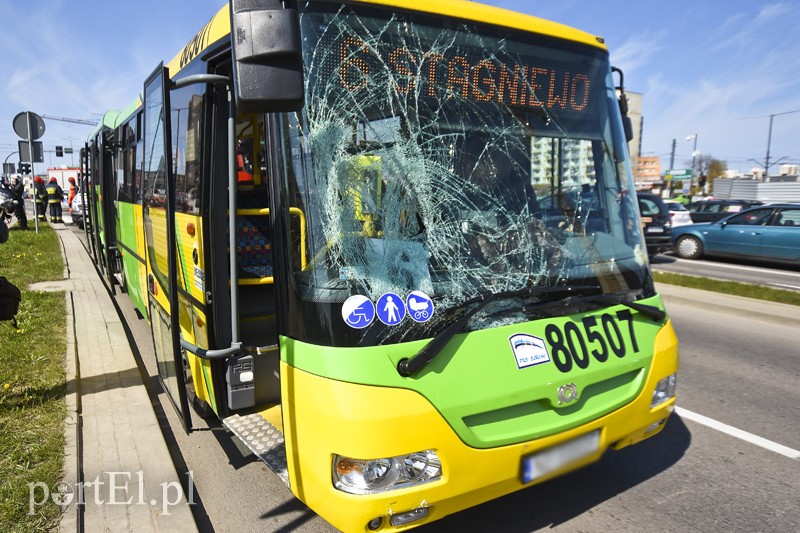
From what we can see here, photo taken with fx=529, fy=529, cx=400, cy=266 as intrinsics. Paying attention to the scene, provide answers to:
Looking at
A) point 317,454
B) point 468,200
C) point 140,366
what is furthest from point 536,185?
point 140,366

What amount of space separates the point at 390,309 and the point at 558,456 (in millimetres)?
1122

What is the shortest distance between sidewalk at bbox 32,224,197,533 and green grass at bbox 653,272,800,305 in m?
9.63

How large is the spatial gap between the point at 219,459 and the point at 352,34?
303cm

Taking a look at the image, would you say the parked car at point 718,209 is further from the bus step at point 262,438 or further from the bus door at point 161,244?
the bus step at point 262,438

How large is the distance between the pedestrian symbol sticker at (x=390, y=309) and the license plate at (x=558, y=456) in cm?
89

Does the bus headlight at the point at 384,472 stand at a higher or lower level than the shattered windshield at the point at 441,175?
lower

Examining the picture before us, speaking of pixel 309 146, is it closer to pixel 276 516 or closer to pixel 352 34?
pixel 352 34

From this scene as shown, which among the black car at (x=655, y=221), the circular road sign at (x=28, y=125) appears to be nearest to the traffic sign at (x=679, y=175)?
the black car at (x=655, y=221)

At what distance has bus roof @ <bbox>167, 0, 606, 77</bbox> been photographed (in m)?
2.70

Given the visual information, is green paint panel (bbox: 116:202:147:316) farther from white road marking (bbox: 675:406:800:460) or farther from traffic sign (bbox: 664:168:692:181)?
traffic sign (bbox: 664:168:692:181)

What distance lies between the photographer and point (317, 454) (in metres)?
2.31

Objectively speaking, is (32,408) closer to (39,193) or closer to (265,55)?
(265,55)

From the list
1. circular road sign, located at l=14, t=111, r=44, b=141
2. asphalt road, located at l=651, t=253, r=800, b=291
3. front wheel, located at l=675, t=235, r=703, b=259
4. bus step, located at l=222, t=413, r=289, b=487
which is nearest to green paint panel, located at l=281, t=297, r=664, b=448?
bus step, located at l=222, t=413, r=289, b=487

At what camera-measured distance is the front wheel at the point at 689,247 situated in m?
16.3
